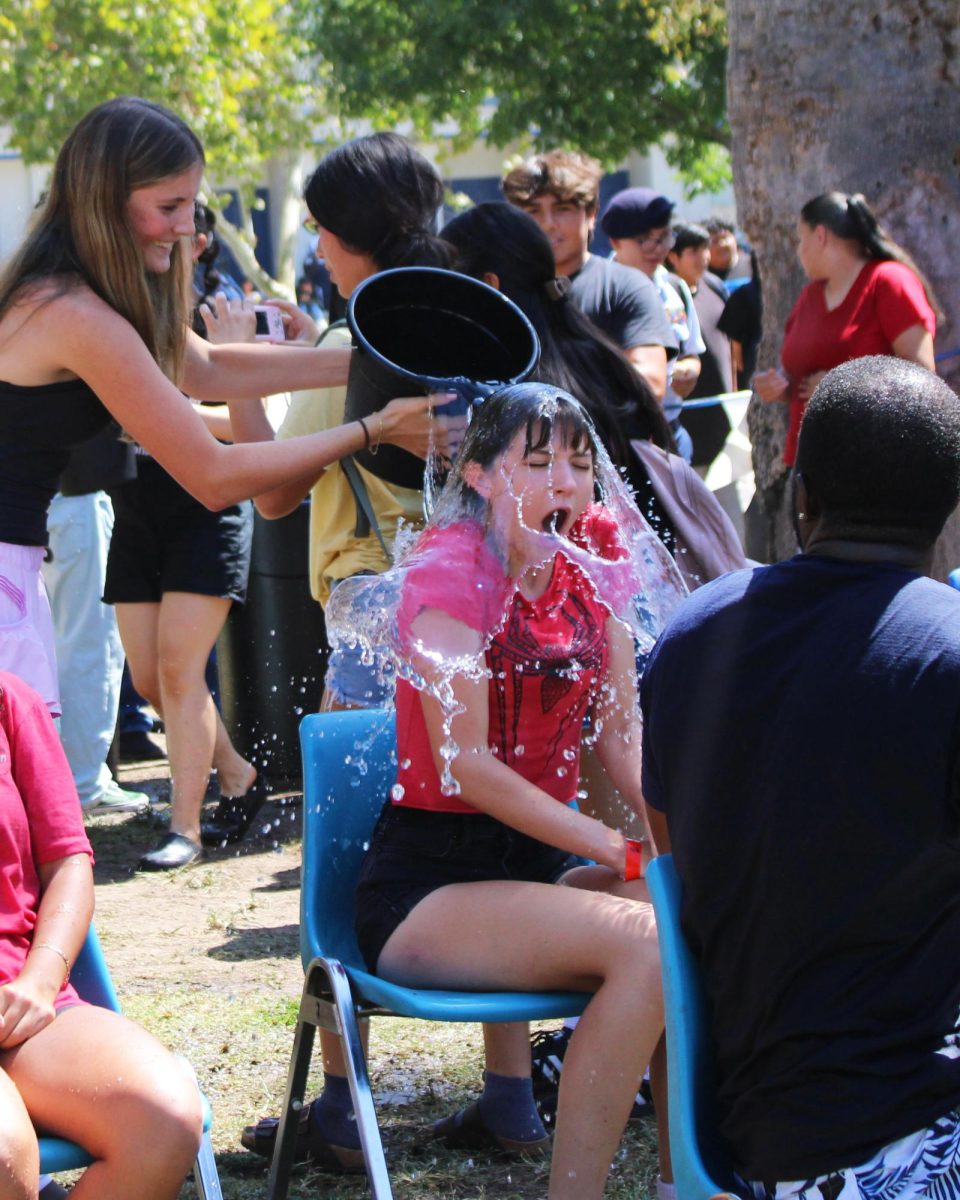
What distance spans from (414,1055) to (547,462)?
4.94ft

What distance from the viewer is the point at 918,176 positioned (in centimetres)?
602

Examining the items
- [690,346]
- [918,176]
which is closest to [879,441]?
[918,176]

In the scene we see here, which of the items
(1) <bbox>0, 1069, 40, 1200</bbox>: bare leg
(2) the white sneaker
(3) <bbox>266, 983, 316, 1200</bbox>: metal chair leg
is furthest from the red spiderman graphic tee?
(2) the white sneaker

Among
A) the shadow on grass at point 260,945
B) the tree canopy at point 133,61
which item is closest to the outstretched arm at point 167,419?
the shadow on grass at point 260,945

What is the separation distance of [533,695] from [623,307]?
2.20 metres

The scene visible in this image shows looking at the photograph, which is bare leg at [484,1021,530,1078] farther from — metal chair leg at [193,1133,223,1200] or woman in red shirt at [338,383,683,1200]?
metal chair leg at [193,1133,223,1200]

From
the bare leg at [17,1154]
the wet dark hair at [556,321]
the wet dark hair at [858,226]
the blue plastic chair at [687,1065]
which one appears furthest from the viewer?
the wet dark hair at [858,226]

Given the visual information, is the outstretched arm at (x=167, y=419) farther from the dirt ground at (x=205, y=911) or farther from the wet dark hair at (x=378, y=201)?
the dirt ground at (x=205, y=911)

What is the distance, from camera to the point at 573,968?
2.52 meters

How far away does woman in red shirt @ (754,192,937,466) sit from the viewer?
5.10 meters

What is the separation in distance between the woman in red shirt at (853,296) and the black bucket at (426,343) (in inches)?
90.8

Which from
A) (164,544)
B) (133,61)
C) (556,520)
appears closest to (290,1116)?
(556,520)

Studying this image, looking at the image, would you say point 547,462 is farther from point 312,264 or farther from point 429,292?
point 312,264

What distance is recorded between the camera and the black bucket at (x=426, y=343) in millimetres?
2926
